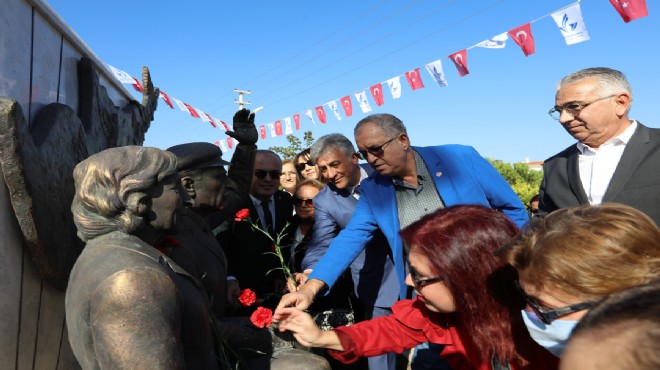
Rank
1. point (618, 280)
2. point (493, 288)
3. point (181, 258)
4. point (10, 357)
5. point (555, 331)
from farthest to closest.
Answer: point (181, 258) → point (493, 288) → point (10, 357) → point (555, 331) → point (618, 280)

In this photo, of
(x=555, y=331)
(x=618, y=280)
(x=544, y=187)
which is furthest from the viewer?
(x=544, y=187)

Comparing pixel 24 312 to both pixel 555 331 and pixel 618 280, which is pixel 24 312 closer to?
pixel 555 331

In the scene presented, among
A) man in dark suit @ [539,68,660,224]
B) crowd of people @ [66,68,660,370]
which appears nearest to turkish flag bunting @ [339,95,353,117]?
crowd of people @ [66,68,660,370]

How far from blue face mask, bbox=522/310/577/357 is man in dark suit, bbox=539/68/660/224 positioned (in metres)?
1.35

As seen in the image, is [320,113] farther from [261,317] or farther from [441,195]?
[261,317]

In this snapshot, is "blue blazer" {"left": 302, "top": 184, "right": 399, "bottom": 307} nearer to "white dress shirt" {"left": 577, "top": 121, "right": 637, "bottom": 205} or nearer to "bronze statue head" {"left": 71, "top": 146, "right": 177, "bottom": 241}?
"white dress shirt" {"left": 577, "top": 121, "right": 637, "bottom": 205}

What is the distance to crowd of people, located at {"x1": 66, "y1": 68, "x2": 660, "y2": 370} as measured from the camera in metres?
1.36

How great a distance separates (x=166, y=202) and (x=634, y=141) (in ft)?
7.89

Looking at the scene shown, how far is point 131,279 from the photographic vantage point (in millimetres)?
1356

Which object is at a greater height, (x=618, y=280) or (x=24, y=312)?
(x=618, y=280)

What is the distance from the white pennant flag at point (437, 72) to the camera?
823 centimetres

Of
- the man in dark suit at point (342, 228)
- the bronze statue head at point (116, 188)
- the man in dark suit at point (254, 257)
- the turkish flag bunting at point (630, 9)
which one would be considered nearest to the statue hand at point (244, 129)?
the man in dark suit at point (254, 257)

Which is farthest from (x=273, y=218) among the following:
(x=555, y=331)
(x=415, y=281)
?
(x=555, y=331)

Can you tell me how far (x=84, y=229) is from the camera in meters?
1.56
